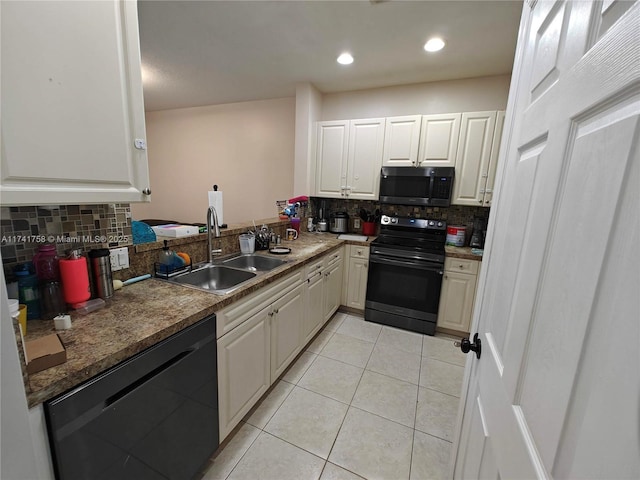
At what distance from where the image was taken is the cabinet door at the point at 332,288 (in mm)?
2664

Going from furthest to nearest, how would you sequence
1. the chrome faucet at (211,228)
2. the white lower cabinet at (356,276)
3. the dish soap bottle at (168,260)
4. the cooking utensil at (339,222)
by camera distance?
the cooking utensil at (339,222), the white lower cabinet at (356,276), the chrome faucet at (211,228), the dish soap bottle at (168,260)

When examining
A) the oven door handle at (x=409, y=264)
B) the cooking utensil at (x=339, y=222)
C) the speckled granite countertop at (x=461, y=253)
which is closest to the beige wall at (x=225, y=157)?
the cooking utensil at (x=339, y=222)

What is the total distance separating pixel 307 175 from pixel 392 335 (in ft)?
6.74

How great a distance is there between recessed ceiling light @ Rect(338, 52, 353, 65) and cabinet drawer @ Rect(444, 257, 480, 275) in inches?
84.0

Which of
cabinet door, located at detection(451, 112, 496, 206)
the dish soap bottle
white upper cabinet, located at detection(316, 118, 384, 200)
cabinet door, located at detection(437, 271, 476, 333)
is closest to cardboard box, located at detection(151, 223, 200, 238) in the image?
the dish soap bottle

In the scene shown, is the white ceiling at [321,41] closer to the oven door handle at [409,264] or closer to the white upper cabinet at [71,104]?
the white upper cabinet at [71,104]

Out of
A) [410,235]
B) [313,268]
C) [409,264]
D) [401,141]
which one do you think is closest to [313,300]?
[313,268]

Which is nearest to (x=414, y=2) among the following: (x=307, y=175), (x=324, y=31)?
(x=324, y=31)

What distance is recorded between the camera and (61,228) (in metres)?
1.18

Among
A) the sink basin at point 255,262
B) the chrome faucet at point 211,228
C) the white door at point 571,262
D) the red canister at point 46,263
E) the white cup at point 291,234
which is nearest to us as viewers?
the white door at point 571,262

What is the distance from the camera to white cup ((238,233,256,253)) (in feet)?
7.22

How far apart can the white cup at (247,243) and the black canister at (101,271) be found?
3.33ft

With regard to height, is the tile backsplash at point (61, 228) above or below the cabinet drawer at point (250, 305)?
above

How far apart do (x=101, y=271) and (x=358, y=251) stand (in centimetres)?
228
